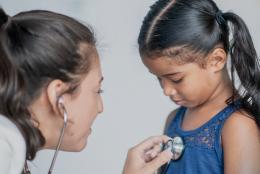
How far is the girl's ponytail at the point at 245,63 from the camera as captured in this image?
1057 millimetres

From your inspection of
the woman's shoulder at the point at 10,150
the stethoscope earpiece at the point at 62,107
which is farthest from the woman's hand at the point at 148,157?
the woman's shoulder at the point at 10,150

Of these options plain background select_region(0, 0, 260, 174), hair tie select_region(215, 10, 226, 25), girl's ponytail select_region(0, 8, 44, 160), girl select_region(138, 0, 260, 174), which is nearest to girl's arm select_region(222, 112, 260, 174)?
girl select_region(138, 0, 260, 174)

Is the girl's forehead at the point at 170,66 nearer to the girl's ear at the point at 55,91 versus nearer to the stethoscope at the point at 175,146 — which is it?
the stethoscope at the point at 175,146

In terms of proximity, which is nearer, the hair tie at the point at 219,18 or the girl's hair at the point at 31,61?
the girl's hair at the point at 31,61

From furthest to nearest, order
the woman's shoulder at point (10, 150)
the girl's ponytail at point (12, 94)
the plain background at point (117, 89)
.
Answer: the plain background at point (117, 89), the girl's ponytail at point (12, 94), the woman's shoulder at point (10, 150)

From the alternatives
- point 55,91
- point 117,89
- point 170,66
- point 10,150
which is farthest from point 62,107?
point 117,89

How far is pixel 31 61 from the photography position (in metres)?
0.79

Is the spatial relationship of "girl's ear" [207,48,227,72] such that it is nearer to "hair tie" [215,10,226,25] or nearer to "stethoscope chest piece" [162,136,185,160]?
"hair tie" [215,10,226,25]

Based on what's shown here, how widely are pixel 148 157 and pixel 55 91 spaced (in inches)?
14.7

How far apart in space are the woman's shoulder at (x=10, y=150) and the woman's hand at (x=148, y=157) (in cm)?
40

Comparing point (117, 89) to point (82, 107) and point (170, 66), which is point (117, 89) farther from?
point (82, 107)

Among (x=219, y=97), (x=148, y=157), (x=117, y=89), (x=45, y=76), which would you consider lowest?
(x=117, y=89)

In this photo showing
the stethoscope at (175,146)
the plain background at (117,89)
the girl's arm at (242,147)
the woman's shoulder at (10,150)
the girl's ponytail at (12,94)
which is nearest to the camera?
the woman's shoulder at (10,150)

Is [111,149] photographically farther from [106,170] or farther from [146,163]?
[146,163]
